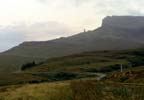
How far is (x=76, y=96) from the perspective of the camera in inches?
1854

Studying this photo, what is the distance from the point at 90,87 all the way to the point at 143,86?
6.43m

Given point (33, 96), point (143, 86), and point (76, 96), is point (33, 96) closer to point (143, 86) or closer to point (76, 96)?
point (76, 96)

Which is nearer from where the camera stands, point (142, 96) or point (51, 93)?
point (142, 96)

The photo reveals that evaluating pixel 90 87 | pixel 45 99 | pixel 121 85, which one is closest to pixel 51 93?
pixel 45 99

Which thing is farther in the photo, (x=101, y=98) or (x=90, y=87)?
(x=90, y=87)

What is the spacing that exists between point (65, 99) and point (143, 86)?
962 cm

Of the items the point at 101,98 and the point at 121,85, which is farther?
the point at 121,85

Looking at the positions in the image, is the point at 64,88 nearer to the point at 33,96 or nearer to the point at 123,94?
the point at 33,96

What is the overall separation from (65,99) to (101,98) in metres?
4.52

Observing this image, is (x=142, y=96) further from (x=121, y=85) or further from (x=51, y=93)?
(x=51, y=93)

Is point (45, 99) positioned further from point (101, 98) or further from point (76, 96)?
point (101, 98)

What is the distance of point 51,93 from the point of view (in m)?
48.9

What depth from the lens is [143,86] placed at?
4822 cm

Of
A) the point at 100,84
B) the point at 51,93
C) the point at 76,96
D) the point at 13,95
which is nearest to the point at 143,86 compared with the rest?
the point at 100,84
